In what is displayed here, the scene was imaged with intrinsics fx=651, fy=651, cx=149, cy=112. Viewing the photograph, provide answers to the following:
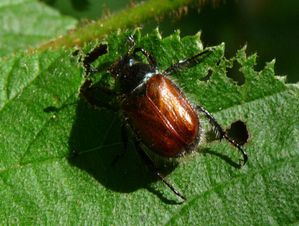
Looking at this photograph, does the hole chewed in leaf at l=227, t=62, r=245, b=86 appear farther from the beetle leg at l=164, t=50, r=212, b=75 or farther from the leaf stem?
the leaf stem

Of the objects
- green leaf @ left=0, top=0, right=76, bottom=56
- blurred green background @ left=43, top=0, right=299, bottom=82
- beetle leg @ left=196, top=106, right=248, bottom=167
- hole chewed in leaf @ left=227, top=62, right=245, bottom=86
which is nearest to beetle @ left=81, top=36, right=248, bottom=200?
beetle leg @ left=196, top=106, right=248, bottom=167

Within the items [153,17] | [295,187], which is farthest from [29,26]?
[295,187]

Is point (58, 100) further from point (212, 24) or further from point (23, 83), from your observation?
point (212, 24)

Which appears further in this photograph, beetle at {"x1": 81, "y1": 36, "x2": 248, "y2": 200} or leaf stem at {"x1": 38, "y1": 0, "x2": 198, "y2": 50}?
leaf stem at {"x1": 38, "y1": 0, "x2": 198, "y2": 50}

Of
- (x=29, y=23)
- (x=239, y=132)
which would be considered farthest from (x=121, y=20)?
(x=29, y=23)

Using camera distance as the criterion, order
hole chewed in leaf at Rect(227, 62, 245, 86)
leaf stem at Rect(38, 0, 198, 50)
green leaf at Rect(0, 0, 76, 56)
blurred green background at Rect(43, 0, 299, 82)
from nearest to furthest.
Result: hole chewed in leaf at Rect(227, 62, 245, 86) → leaf stem at Rect(38, 0, 198, 50) → green leaf at Rect(0, 0, 76, 56) → blurred green background at Rect(43, 0, 299, 82)

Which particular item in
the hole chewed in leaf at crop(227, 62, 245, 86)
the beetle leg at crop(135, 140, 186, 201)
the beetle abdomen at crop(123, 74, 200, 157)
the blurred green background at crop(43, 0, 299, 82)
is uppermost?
the hole chewed in leaf at crop(227, 62, 245, 86)

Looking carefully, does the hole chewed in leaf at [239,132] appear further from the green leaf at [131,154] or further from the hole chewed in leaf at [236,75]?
the hole chewed in leaf at [236,75]
